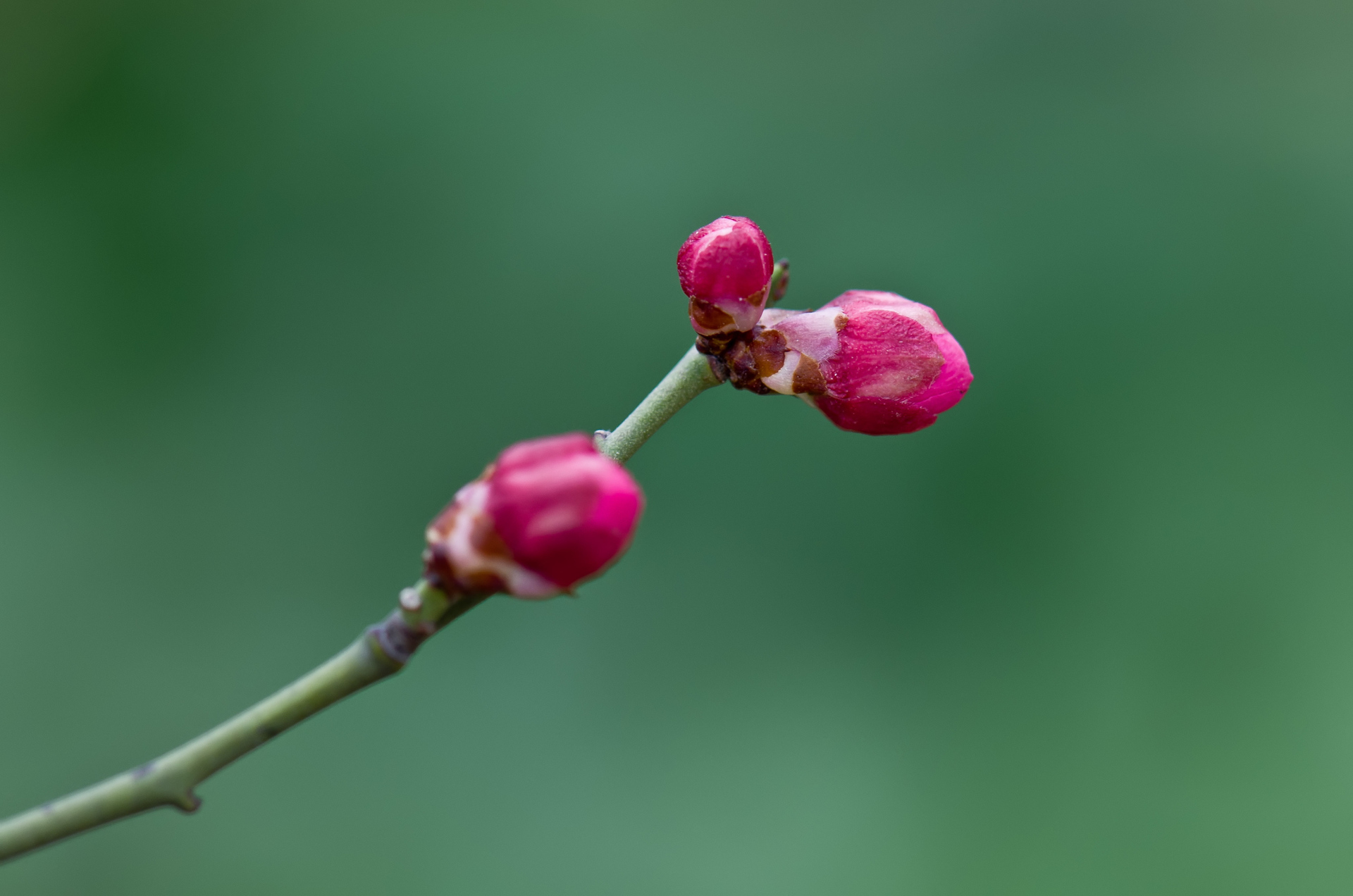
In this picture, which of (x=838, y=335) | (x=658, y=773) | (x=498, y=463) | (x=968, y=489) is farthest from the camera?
(x=968, y=489)

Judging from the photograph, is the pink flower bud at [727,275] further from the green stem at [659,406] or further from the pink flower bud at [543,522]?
the pink flower bud at [543,522]

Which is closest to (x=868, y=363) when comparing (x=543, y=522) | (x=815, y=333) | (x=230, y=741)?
(x=815, y=333)

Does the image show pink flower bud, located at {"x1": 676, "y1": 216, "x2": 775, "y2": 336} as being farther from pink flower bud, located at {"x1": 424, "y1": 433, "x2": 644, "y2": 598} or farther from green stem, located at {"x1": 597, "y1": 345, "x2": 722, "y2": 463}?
pink flower bud, located at {"x1": 424, "y1": 433, "x2": 644, "y2": 598}

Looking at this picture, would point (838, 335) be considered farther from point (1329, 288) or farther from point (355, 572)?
point (1329, 288)

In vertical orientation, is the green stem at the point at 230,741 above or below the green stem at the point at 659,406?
below

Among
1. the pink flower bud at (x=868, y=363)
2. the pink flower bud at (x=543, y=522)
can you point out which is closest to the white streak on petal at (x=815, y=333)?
the pink flower bud at (x=868, y=363)

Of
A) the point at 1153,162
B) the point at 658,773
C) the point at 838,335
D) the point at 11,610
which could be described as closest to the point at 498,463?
the point at 838,335
